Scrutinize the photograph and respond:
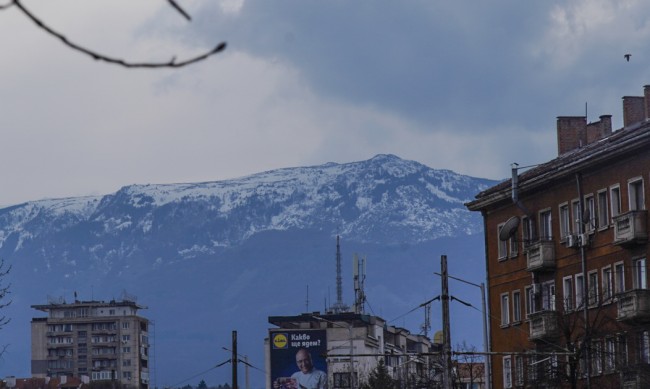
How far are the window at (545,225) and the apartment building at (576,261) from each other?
4cm

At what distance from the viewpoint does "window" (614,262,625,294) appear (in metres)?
67.8

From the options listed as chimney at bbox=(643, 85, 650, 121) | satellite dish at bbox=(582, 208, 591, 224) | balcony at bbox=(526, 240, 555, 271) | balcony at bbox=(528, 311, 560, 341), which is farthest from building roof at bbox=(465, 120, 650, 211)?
balcony at bbox=(528, 311, 560, 341)

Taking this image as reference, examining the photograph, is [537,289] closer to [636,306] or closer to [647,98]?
[647,98]

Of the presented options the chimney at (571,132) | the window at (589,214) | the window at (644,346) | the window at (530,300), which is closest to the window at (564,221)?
the window at (589,214)

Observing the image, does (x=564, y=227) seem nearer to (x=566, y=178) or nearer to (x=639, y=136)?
(x=566, y=178)

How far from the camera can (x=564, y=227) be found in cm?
7381

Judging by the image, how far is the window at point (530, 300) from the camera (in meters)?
76.2

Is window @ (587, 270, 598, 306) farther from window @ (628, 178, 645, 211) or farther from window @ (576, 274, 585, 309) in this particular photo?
window @ (628, 178, 645, 211)

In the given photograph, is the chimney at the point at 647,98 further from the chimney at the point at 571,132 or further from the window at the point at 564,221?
the chimney at the point at 571,132

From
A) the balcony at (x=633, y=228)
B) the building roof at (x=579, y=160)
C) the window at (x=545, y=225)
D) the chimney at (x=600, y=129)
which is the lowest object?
the balcony at (x=633, y=228)

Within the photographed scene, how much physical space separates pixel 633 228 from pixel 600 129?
50.7 feet

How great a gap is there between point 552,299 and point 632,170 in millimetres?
7463

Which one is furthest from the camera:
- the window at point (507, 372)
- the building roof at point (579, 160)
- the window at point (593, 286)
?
the window at point (507, 372)

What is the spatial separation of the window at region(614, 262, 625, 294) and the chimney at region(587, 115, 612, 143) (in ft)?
37.6
